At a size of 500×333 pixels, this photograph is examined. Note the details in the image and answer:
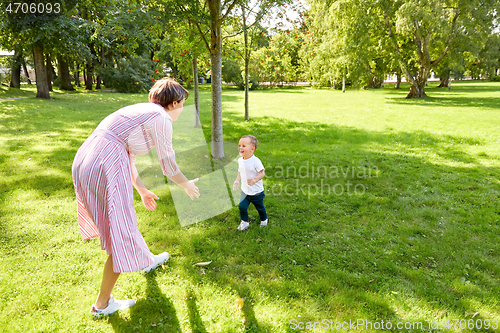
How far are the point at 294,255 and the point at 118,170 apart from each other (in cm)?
242

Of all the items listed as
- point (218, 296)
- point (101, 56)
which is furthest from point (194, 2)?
point (101, 56)

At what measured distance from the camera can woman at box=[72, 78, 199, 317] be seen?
7.71 feet

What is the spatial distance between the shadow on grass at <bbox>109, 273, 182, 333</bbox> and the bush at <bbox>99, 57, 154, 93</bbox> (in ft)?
93.4

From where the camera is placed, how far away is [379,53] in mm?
24469

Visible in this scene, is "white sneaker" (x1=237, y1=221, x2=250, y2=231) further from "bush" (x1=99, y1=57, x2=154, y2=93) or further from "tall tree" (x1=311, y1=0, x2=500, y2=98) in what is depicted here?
"bush" (x1=99, y1=57, x2=154, y2=93)

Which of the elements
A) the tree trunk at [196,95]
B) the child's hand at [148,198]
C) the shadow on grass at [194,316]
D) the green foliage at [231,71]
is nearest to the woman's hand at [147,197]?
the child's hand at [148,198]

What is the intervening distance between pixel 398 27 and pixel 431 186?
624 inches

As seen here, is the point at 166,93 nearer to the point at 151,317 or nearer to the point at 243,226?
the point at 151,317

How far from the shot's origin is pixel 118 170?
240cm

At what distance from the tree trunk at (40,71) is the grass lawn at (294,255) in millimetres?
13902

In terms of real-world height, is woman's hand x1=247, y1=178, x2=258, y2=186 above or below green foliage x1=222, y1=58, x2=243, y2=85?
below

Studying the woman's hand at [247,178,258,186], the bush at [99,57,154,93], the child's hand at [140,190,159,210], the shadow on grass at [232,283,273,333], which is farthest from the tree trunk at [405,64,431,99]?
the child's hand at [140,190,159,210]

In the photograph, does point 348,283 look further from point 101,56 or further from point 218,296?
point 101,56

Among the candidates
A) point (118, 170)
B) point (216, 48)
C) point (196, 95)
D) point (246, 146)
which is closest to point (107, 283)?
point (118, 170)
